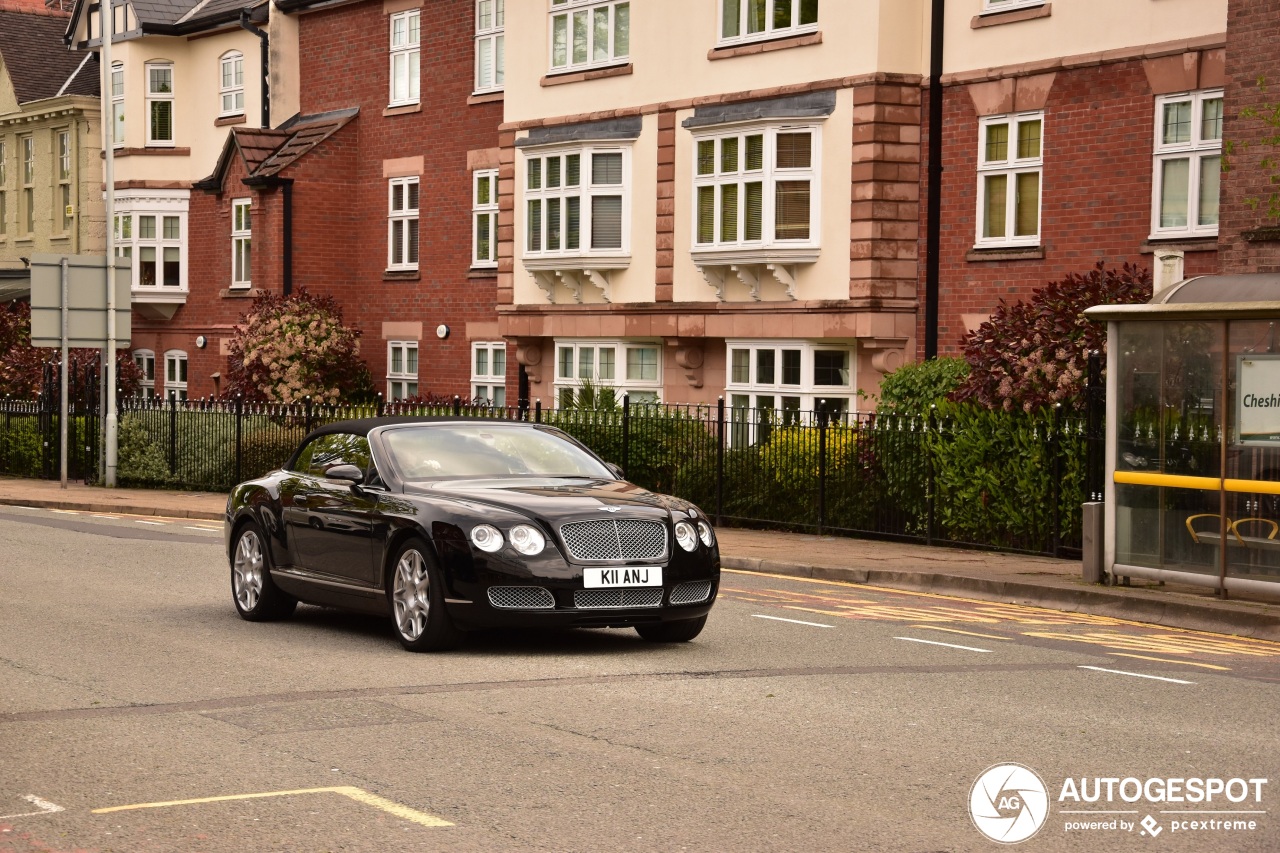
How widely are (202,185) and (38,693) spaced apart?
32110 mm

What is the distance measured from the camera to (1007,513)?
18484mm

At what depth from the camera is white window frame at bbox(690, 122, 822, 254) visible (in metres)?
26.2

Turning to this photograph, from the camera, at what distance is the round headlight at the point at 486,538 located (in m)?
10.9

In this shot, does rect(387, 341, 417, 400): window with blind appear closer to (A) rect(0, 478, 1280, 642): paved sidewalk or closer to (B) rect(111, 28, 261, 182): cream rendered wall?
(B) rect(111, 28, 261, 182): cream rendered wall

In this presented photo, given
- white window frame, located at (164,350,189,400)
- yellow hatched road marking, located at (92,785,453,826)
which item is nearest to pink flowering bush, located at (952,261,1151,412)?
yellow hatched road marking, located at (92,785,453,826)

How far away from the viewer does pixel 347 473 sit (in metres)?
12.1

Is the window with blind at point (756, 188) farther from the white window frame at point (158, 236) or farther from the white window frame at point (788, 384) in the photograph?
the white window frame at point (158, 236)

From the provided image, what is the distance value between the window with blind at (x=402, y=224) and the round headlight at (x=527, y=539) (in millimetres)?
25834

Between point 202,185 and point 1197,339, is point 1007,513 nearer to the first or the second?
point 1197,339

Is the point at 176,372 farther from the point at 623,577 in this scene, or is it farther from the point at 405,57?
the point at 623,577

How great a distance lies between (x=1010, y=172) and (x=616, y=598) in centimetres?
1493

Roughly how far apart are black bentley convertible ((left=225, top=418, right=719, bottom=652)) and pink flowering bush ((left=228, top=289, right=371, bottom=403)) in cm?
2273

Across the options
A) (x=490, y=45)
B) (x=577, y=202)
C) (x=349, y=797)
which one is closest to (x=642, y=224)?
(x=577, y=202)

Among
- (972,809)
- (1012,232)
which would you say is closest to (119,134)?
(1012,232)
